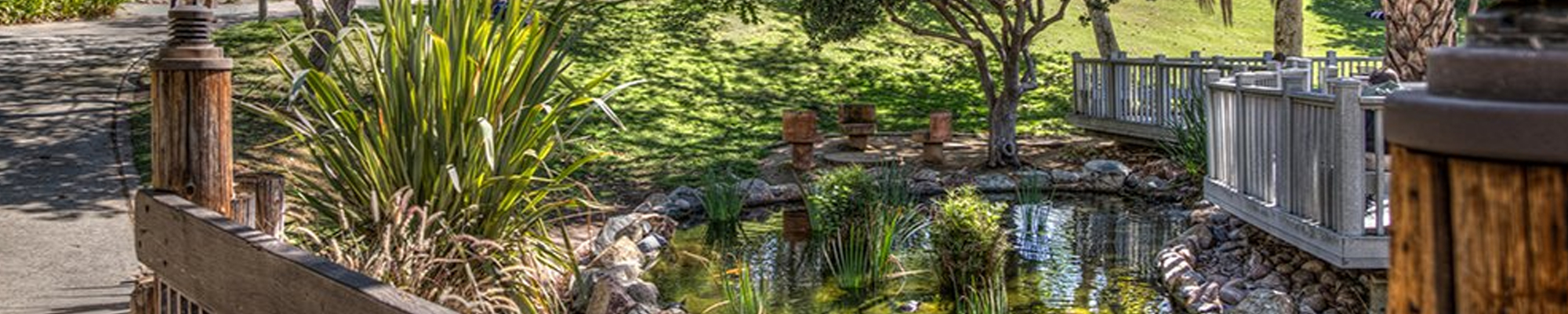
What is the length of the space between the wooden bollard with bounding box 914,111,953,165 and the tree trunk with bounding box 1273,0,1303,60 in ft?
17.4

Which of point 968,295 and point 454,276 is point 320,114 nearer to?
point 454,276

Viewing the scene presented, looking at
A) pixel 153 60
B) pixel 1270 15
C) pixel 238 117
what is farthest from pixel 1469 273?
pixel 1270 15

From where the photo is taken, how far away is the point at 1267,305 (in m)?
8.23

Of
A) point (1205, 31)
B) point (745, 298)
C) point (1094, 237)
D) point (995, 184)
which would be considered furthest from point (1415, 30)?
point (1205, 31)

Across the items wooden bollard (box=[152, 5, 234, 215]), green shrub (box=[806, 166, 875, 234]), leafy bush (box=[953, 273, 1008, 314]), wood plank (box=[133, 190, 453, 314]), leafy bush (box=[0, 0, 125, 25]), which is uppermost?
leafy bush (box=[0, 0, 125, 25])

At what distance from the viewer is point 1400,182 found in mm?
1157

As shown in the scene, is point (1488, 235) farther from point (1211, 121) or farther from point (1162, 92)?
point (1162, 92)

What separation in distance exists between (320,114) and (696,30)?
1599 cm

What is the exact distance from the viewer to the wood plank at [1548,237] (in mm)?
1035

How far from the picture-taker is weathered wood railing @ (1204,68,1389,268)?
7777 millimetres

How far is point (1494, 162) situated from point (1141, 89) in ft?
48.7

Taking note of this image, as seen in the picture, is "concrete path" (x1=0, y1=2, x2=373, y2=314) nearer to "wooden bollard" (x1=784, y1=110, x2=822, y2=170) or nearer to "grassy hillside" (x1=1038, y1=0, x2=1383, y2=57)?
"wooden bollard" (x1=784, y1=110, x2=822, y2=170)

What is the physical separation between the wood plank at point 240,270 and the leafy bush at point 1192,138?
957cm

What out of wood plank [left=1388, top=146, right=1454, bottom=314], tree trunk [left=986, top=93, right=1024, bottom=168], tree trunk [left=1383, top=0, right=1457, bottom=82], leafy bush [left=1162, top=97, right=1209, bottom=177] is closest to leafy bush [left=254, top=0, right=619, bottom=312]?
wood plank [left=1388, top=146, right=1454, bottom=314]
